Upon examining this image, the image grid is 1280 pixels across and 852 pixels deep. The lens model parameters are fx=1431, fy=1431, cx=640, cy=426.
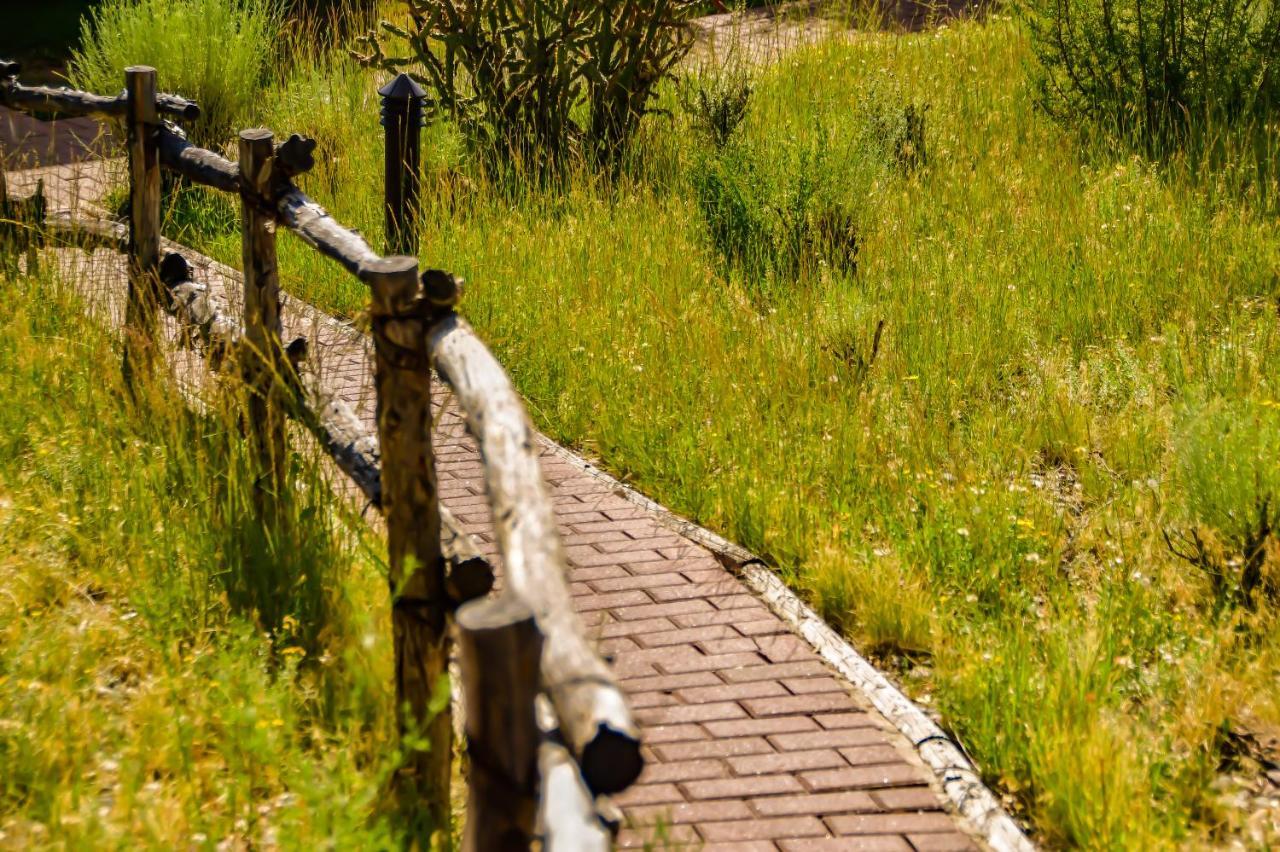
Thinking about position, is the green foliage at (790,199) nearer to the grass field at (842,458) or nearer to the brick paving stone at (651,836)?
the grass field at (842,458)

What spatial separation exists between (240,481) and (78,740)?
1171 mm

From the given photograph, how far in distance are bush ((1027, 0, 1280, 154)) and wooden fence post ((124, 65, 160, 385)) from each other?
5.91 m

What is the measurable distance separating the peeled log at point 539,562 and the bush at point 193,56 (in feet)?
25.0

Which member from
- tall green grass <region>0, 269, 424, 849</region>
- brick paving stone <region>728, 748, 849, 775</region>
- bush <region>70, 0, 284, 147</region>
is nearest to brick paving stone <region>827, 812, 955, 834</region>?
brick paving stone <region>728, 748, 849, 775</region>

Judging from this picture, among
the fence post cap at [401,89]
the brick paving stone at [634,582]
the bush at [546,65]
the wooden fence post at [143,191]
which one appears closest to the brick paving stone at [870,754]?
the brick paving stone at [634,582]

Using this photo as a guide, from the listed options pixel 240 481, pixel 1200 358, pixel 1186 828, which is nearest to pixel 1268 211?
pixel 1200 358

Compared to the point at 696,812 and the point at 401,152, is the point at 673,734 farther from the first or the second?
the point at 401,152

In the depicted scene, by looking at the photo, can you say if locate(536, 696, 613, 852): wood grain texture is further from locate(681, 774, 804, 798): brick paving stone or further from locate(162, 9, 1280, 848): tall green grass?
locate(162, 9, 1280, 848): tall green grass

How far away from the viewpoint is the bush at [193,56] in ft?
33.0

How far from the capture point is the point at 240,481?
4570mm

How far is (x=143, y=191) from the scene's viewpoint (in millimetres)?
5707

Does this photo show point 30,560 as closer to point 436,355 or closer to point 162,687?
point 162,687

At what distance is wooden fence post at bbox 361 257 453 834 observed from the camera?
338cm

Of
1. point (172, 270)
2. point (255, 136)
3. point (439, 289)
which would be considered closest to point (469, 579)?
point (439, 289)
